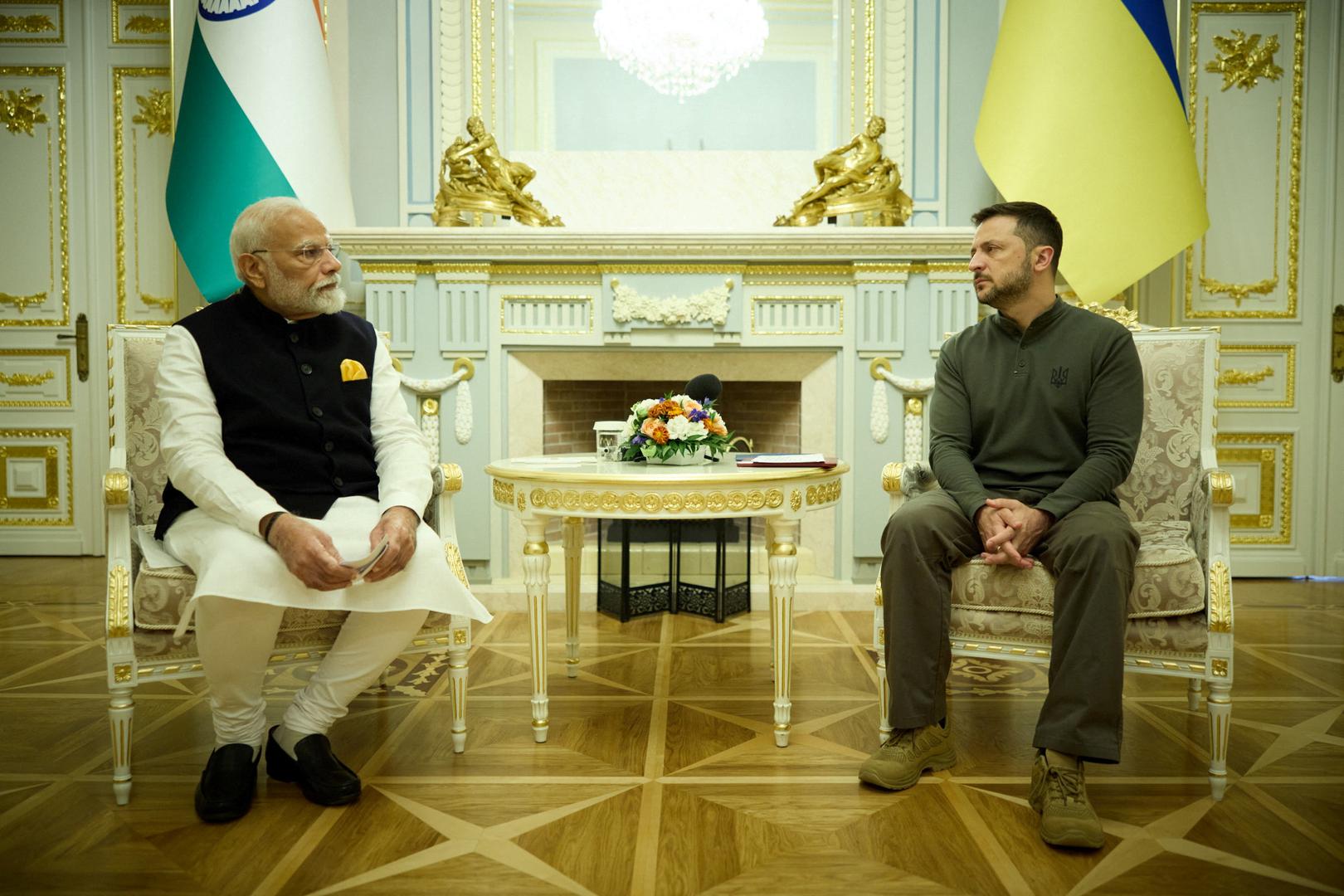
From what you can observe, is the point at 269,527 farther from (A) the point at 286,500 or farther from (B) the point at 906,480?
(B) the point at 906,480

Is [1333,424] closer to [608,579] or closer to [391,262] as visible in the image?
[608,579]

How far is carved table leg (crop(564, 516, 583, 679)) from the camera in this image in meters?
2.77

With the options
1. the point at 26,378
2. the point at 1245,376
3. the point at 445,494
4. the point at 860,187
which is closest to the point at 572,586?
the point at 445,494

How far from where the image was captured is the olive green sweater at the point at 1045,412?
2027mm

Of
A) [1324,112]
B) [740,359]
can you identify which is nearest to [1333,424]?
[1324,112]

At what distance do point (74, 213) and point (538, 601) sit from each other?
161 inches

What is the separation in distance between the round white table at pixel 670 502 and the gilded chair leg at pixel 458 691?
0.17 metres

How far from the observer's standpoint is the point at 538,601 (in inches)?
89.2

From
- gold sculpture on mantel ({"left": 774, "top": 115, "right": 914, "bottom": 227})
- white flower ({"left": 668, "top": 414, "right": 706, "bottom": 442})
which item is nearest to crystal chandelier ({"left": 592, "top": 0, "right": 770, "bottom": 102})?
gold sculpture on mantel ({"left": 774, "top": 115, "right": 914, "bottom": 227})

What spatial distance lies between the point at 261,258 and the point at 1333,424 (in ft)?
15.5

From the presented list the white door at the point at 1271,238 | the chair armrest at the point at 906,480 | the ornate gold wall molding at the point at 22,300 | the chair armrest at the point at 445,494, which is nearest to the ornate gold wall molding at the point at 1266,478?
the white door at the point at 1271,238

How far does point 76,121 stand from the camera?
4762 mm

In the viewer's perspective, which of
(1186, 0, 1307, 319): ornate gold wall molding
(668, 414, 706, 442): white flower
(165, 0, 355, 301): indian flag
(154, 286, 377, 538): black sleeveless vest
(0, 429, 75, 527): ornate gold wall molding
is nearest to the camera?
(154, 286, 377, 538): black sleeveless vest

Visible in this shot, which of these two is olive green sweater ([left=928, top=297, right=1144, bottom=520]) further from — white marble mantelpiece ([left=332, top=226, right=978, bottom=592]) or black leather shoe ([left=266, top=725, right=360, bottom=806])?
white marble mantelpiece ([left=332, top=226, right=978, bottom=592])
